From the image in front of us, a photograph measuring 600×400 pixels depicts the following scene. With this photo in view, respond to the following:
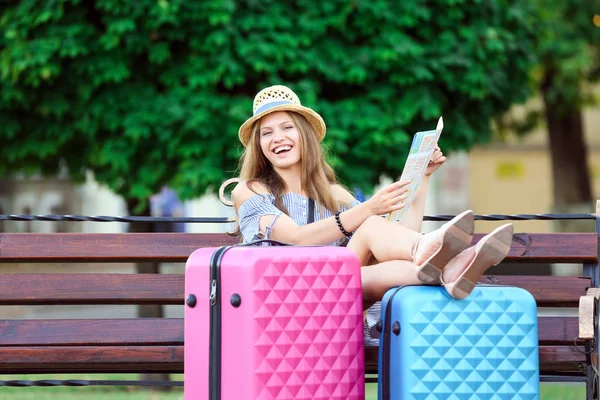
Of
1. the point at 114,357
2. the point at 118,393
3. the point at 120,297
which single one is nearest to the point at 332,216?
the point at 120,297

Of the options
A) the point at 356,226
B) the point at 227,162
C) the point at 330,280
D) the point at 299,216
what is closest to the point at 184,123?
the point at 227,162

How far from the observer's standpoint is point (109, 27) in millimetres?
6836

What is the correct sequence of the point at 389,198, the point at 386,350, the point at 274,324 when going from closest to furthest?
the point at 274,324
the point at 386,350
the point at 389,198

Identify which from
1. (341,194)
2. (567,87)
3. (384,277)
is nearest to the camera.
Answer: (384,277)

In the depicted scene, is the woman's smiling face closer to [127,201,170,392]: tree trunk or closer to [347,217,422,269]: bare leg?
[347,217,422,269]: bare leg

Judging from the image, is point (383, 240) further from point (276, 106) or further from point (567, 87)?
point (567, 87)

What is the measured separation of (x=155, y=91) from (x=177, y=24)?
24.4 inches

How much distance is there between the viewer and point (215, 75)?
6.86 m

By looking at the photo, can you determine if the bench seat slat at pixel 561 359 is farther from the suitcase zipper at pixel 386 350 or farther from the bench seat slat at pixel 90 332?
the bench seat slat at pixel 90 332

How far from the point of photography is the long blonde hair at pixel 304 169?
4168mm

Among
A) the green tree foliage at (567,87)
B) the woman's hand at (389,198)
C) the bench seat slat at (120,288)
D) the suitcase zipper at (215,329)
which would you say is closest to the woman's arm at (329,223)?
the woman's hand at (389,198)

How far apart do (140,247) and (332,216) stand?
0.81 m

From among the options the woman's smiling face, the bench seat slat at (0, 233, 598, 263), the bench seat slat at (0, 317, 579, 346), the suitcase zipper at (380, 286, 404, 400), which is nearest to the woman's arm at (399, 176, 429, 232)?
the bench seat slat at (0, 233, 598, 263)

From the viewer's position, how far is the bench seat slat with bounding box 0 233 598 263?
4023 millimetres
